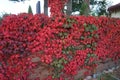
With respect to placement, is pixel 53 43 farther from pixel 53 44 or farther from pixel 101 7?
pixel 101 7

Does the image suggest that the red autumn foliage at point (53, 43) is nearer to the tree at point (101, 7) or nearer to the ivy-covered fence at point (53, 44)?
the ivy-covered fence at point (53, 44)

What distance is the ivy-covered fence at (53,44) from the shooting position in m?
7.14

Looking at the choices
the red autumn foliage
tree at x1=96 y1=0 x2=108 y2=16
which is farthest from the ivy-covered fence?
tree at x1=96 y1=0 x2=108 y2=16

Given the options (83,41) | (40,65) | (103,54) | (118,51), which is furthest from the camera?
(118,51)

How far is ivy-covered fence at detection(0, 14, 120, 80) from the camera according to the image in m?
7.14

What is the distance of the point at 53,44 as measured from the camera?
7.80 m

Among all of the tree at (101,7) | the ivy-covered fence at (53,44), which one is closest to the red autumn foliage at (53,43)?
the ivy-covered fence at (53,44)

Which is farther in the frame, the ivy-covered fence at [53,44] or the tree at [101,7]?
the tree at [101,7]

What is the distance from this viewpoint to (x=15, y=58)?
7.13 m

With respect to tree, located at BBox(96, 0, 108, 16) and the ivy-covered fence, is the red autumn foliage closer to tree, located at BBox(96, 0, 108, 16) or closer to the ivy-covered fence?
the ivy-covered fence

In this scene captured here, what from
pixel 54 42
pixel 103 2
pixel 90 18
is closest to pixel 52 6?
pixel 90 18

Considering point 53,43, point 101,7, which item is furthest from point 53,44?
point 101,7

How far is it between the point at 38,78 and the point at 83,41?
1.99 metres

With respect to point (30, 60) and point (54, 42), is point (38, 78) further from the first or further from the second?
point (54, 42)
